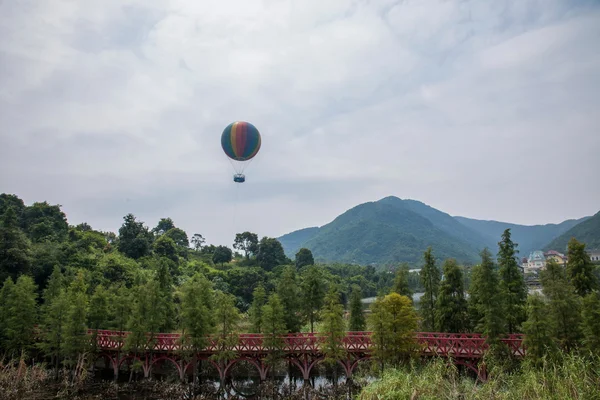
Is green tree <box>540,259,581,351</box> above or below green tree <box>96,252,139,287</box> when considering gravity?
below

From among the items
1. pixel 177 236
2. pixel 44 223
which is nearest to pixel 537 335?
pixel 44 223

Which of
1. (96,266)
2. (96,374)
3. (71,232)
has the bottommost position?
(96,374)

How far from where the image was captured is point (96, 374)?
37.8m

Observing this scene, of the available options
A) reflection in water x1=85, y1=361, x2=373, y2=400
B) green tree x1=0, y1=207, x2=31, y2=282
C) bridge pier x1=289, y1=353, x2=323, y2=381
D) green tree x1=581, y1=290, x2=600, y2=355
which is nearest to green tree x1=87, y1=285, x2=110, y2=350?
reflection in water x1=85, y1=361, x2=373, y2=400

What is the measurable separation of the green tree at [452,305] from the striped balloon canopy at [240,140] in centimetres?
2261

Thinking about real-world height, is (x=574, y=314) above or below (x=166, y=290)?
below

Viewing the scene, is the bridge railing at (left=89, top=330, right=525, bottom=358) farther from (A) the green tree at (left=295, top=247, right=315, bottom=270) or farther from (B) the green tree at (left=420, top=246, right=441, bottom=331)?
(A) the green tree at (left=295, top=247, right=315, bottom=270)

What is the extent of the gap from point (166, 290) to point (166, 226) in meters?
72.8

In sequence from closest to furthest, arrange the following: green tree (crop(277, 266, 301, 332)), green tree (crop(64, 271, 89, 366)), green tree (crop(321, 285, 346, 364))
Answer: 1. green tree (crop(321, 285, 346, 364))
2. green tree (crop(64, 271, 89, 366))
3. green tree (crop(277, 266, 301, 332))

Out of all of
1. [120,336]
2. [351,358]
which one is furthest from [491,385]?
[120,336]

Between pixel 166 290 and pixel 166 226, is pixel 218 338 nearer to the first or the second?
pixel 166 290

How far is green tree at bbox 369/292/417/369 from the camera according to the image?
92.4ft

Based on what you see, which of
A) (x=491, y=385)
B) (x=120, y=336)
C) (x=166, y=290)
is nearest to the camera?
(x=491, y=385)

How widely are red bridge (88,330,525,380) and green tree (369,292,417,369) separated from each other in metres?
1.29
